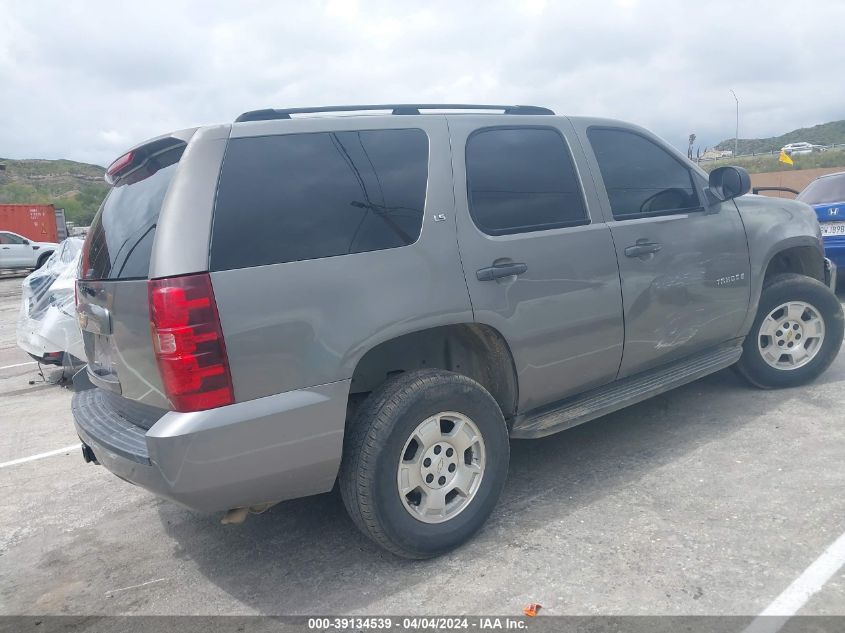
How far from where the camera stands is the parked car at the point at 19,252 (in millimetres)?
24344

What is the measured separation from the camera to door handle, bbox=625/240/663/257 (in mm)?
3788

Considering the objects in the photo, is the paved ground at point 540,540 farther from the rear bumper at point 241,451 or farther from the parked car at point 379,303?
the rear bumper at point 241,451

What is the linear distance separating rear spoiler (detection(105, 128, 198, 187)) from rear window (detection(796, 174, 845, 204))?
26.4 feet

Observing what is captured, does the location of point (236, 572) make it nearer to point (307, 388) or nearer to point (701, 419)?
point (307, 388)

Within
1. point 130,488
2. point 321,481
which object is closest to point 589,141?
point 321,481

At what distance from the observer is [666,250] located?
13.1 ft

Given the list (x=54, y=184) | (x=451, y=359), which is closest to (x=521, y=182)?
(x=451, y=359)

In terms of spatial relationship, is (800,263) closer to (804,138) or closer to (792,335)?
(792,335)

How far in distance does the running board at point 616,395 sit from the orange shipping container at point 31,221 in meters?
32.8

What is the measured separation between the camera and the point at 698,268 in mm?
4152

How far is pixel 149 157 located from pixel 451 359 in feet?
5.60

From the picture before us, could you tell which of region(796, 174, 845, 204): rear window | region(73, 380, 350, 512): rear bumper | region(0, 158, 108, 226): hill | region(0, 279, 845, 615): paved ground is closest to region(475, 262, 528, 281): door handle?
region(73, 380, 350, 512): rear bumper

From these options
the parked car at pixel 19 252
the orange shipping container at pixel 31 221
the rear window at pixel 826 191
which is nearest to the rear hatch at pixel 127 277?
the rear window at pixel 826 191

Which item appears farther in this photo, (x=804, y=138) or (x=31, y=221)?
(x=804, y=138)
